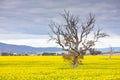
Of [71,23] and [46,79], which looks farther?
[71,23]

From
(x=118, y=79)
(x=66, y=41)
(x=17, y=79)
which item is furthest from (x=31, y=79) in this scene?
(x=66, y=41)

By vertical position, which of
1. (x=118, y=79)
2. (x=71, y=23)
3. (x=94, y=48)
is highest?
(x=71, y=23)

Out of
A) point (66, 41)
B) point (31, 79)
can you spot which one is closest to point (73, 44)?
point (66, 41)

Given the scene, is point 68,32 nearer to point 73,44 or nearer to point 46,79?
point 73,44

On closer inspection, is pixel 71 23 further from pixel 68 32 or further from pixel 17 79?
pixel 17 79

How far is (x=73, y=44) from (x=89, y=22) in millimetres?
3929

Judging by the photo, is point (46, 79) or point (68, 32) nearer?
point (46, 79)

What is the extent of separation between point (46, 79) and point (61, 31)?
28274mm

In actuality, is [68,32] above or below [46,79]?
above

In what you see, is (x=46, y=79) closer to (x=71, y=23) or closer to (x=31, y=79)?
(x=31, y=79)

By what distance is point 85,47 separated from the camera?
188ft

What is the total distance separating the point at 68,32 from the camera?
187 ft

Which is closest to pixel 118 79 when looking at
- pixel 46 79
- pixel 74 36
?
pixel 46 79

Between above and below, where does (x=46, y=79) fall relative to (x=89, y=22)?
below
